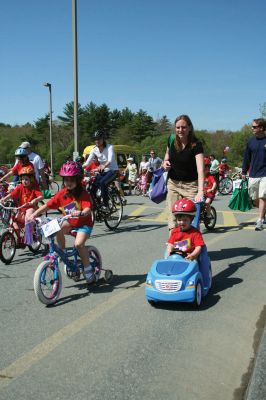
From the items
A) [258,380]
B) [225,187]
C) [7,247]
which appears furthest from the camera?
[225,187]

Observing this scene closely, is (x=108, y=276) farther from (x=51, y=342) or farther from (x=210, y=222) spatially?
(x=210, y=222)

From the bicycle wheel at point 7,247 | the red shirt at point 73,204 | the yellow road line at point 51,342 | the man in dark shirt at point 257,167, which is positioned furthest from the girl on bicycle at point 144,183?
the yellow road line at point 51,342

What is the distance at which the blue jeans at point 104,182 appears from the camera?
385 inches

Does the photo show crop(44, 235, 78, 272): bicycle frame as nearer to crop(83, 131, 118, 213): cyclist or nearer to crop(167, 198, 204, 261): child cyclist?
crop(167, 198, 204, 261): child cyclist

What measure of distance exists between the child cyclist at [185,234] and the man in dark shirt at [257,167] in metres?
4.12

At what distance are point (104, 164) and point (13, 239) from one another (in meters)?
3.18

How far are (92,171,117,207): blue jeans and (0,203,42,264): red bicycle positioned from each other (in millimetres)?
2578

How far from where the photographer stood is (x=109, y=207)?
394 inches

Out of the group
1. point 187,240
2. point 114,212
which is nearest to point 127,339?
point 187,240

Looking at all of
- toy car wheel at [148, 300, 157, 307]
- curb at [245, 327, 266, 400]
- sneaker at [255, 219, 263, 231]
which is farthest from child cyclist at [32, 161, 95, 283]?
sneaker at [255, 219, 263, 231]

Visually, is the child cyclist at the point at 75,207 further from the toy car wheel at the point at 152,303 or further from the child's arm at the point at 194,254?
the child's arm at the point at 194,254

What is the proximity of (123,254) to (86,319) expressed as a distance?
2.94 meters

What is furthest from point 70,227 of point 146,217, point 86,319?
point 146,217

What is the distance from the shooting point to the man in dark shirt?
8.80m
